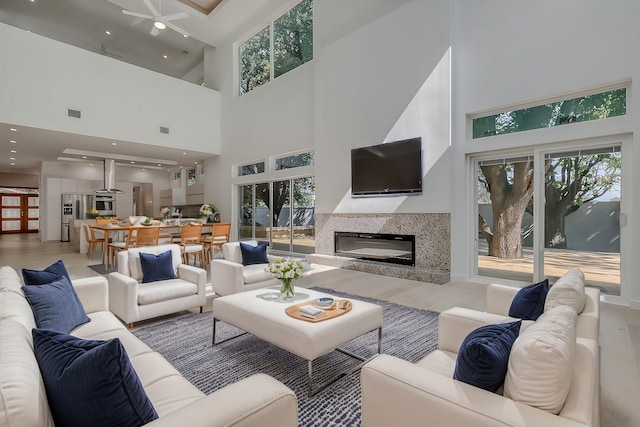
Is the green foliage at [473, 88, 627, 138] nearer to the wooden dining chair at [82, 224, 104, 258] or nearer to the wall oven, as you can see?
the wooden dining chair at [82, 224, 104, 258]

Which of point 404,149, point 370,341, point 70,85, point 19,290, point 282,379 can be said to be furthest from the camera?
point 70,85

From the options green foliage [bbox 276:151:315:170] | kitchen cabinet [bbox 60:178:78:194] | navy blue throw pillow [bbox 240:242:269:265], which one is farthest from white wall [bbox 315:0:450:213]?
kitchen cabinet [bbox 60:178:78:194]

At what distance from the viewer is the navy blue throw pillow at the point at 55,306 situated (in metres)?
1.94

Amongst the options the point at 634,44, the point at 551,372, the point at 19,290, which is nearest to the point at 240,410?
the point at 551,372

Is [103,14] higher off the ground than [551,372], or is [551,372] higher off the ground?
[103,14]

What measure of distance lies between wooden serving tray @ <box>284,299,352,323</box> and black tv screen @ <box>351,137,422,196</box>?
3.50m

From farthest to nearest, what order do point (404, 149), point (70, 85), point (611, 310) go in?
point (70, 85) < point (404, 149) < point (611, 310)

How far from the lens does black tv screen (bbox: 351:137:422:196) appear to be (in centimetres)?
567

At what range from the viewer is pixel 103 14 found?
8.91 meters

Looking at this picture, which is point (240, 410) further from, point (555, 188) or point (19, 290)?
point (555, 188)

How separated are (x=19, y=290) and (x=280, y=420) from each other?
1.98m

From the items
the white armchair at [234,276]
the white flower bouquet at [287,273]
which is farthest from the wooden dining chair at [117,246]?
the white flower bouquet at [287,273]

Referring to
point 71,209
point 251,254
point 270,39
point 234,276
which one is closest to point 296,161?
point 270,39

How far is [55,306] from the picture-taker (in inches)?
80.8
